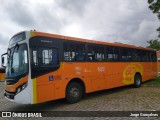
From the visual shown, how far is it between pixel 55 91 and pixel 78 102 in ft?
5.64

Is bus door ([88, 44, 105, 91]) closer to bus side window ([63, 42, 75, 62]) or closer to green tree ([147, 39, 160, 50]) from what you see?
bus side window ([63, 42, 75, 62])

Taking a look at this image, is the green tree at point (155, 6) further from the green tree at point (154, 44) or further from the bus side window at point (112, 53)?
the green tree at point (154, 44)

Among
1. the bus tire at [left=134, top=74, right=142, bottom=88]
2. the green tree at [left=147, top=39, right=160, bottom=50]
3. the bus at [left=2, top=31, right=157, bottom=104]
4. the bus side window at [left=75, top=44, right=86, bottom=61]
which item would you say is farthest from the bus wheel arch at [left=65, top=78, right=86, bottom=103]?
the green tree at [left=147, top=39, right=160, bottom=50]

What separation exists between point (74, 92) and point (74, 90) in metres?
0.10

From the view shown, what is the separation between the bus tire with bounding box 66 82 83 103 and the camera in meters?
10.0

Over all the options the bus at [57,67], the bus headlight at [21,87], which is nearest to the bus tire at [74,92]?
the bus at [57,67]

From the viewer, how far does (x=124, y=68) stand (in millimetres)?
14023

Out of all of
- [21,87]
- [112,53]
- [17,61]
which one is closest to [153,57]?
[112,53]

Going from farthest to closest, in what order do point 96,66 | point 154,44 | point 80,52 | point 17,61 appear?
point 154,44, point 96,66, point 80,52, point 17,61

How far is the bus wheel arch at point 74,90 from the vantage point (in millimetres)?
10016

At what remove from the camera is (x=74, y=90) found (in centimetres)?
1029

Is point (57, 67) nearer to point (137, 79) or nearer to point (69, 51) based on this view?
point (69, 51)

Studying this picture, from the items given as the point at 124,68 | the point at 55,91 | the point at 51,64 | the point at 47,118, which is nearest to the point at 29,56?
the point at 51,64

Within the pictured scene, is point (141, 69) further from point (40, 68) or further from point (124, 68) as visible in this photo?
point (40, 68)
